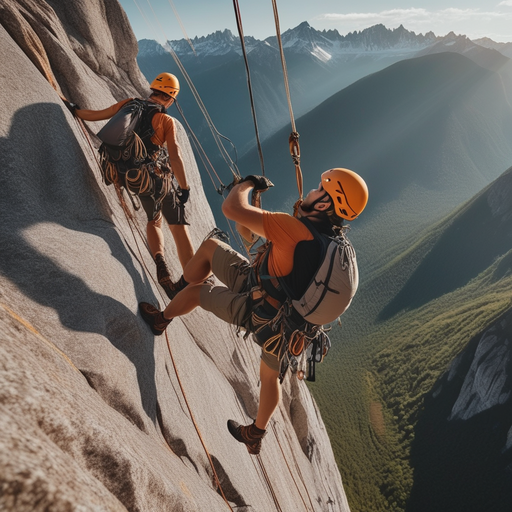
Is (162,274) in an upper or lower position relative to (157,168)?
lower

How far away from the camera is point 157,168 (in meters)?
5.49

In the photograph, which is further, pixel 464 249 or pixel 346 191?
pixel 464 249

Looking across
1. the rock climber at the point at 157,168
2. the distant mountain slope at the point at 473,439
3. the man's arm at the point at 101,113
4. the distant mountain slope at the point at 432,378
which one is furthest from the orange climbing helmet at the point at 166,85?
the distant mountain slope at the point at 432,378

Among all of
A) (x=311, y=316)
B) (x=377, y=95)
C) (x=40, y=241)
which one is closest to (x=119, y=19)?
(x=40, y=241)

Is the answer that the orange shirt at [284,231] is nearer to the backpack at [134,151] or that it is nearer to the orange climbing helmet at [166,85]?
the backpack at [134,151]

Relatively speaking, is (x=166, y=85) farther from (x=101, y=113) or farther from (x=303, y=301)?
(x=303, y=301)

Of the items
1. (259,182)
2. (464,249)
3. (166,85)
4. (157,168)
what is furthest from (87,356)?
(464,249)

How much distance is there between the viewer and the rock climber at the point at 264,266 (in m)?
3.54

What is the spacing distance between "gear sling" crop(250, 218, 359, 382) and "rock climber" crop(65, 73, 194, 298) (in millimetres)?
1732

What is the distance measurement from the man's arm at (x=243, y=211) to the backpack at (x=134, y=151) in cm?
205

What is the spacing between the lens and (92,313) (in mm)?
3867

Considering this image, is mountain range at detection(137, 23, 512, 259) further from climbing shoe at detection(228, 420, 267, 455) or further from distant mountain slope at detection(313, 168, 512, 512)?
climbing shoe at detection(228, 420, 267, 455)

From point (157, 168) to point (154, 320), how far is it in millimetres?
2226

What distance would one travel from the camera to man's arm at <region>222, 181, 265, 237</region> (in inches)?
141
